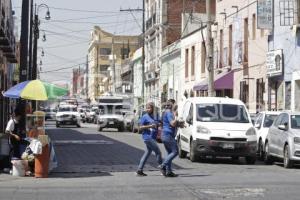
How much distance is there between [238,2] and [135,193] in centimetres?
2812

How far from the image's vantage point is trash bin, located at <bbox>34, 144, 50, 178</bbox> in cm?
1678

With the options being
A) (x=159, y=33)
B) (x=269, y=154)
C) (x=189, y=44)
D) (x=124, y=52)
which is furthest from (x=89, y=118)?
(x=269, y=154)

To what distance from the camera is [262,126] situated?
24453 millimetres

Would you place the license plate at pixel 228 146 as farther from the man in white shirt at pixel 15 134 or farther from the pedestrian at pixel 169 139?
the man in white shirt at pixel 15 134

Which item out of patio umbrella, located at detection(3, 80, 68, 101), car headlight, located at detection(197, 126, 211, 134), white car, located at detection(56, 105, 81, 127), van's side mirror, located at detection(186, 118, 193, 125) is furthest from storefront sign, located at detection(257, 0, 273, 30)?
white car, located at detection(56, 105, 81, 127)

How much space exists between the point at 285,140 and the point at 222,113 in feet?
8.05

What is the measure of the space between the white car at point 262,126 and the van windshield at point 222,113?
1.63 metres

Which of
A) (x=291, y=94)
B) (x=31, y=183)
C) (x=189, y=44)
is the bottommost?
(x=31, y=183)

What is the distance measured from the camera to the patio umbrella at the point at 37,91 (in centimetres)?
1756

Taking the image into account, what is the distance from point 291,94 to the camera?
32.0 metres

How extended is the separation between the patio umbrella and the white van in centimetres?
501

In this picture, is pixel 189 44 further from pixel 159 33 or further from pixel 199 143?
pixel 199 143

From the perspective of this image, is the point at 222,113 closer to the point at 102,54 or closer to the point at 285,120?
the point at 285,120

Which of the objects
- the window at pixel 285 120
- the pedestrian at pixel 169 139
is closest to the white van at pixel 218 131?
the window at pixel 285 120
